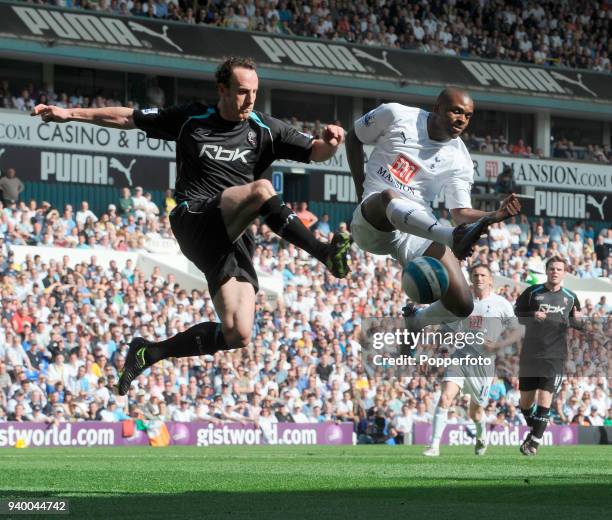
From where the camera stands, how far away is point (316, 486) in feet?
33.4

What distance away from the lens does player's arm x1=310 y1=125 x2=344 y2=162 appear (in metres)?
9.52

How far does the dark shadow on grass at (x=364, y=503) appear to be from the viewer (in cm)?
781

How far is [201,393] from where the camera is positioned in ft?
73.0

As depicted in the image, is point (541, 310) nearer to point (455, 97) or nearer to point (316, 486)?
point (455, 97)

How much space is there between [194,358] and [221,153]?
512 inches

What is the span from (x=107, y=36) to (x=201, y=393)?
12.9 meters

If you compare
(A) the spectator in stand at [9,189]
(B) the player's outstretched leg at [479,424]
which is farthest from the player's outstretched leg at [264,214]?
(A) the spectator in stand at [9,189]

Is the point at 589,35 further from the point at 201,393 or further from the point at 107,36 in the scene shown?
the point at 201,393

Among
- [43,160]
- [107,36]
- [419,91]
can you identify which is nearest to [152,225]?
[43,160]

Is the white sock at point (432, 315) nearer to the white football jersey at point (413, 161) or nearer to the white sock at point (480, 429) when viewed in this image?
the white football jersey at point (413, 161)

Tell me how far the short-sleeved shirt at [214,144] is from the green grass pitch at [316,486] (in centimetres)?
239

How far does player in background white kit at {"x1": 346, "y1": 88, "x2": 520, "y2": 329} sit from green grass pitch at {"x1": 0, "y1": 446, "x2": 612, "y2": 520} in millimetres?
1619

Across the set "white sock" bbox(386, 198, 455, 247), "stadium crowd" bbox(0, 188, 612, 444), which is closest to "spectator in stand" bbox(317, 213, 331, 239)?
"stadium crowd" bbox(0, 188, 612, 444)

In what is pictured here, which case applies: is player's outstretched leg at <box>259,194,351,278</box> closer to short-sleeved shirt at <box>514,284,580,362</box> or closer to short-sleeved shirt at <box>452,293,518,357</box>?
short-sleeved shirt at <box>514,284,580,362</box>
